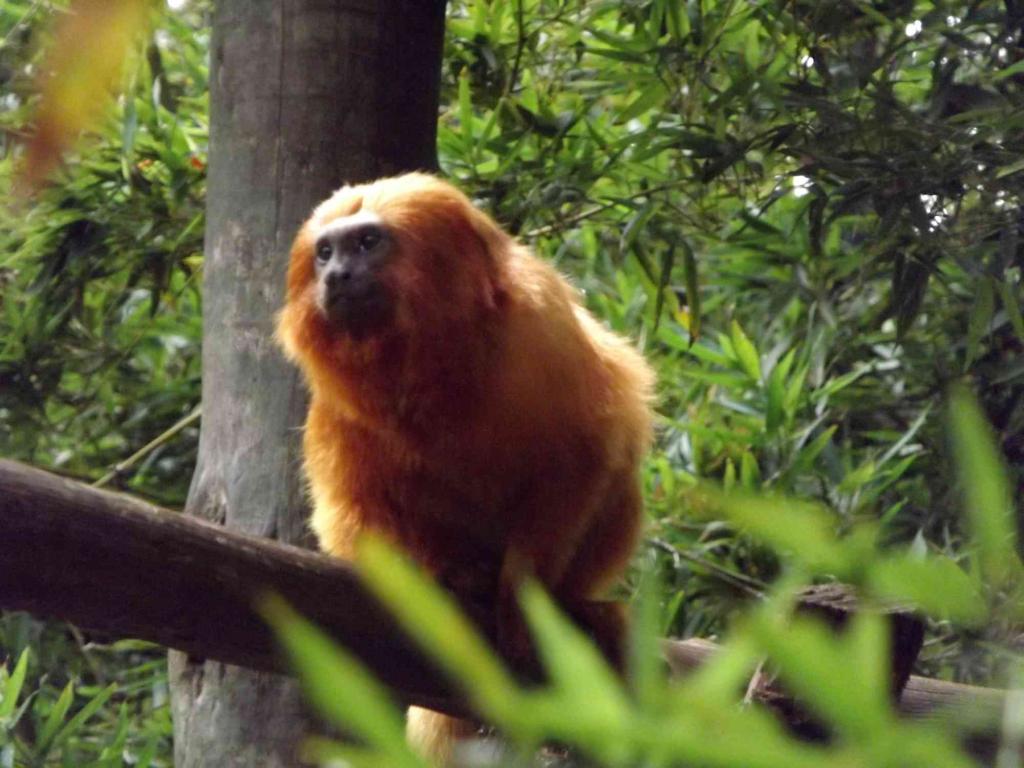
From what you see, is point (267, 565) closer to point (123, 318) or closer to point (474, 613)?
point (474, 613)

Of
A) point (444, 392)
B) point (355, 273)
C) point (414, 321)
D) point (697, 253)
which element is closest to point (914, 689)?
point (444, 392)

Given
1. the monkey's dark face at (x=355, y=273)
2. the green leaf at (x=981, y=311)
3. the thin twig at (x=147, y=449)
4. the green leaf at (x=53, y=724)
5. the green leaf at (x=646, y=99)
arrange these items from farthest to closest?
the thin twig at (x=147, y=449), the green leaf at (x=646, y=99), the green leaf at (x=981, y=311), the green leaf at (x=53, y=724), the monkey's dark face at (x=355, y=273)

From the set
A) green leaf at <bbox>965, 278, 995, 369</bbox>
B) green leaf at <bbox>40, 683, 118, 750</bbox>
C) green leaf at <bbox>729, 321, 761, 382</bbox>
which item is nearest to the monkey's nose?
green leaf at <bbox>40, 683, 118, 750</bbox>

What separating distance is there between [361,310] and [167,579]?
0.93 m

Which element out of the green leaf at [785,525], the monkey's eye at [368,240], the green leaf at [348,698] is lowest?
the monkey's eye at [368,240]

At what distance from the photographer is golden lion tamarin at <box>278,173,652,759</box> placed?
2.40 m

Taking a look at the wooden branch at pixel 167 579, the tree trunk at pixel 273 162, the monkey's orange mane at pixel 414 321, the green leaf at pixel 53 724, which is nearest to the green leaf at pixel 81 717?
the green leaf at pixel 53 724

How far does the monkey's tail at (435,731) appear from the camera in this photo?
2.51 meters

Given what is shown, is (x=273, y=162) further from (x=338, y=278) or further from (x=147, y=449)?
(x=147, y=449)

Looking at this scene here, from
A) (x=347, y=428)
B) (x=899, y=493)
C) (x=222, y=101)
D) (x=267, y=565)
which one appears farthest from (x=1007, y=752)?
(x=899, y=493)

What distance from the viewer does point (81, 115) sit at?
60cm

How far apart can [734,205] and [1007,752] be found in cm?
326

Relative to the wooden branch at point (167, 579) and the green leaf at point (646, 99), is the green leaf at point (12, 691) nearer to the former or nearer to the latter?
the wooden branch at point (167, 579)

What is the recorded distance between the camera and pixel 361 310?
2.43 meters
